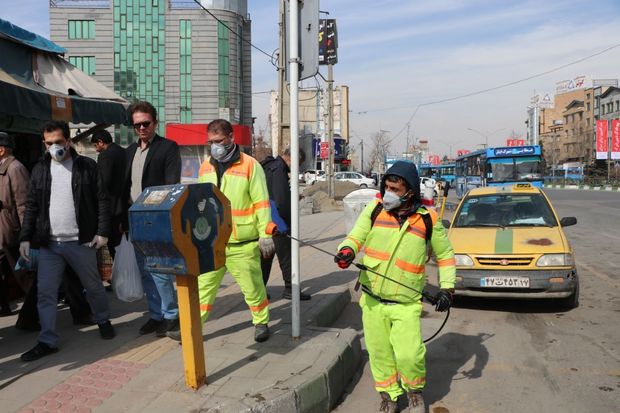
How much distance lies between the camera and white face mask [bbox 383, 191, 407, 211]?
142 inches

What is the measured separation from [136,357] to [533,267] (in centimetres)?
462

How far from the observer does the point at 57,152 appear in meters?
4.39

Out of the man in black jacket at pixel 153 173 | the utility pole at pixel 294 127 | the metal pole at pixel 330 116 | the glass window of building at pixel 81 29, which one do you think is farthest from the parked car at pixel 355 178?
the utility pole at pixel 294 127

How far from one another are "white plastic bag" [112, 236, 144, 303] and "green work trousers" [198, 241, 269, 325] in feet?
3.76

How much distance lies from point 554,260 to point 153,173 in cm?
473

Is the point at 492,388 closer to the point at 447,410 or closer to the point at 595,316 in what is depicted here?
the point at 447,410

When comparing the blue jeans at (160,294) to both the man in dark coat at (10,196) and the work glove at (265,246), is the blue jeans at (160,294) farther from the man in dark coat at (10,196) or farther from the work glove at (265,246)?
the man in dark coat at (10,196)

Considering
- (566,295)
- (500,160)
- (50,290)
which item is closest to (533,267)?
(566,295)

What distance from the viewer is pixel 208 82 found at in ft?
193

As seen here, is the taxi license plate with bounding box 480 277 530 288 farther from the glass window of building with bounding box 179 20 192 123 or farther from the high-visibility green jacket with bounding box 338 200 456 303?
the glass window of building with bounding box 179 20 192 123

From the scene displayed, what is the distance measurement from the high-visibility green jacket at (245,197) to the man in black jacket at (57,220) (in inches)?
Answer: 37.9

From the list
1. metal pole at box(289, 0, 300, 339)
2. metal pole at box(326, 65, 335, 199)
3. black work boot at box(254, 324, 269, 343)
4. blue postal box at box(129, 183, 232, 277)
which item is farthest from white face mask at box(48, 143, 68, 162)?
metal pole at box(326, 65, 335, 199)

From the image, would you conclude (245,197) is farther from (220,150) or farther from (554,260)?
(554,260)

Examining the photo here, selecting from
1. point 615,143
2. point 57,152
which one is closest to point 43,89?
point 57,152
